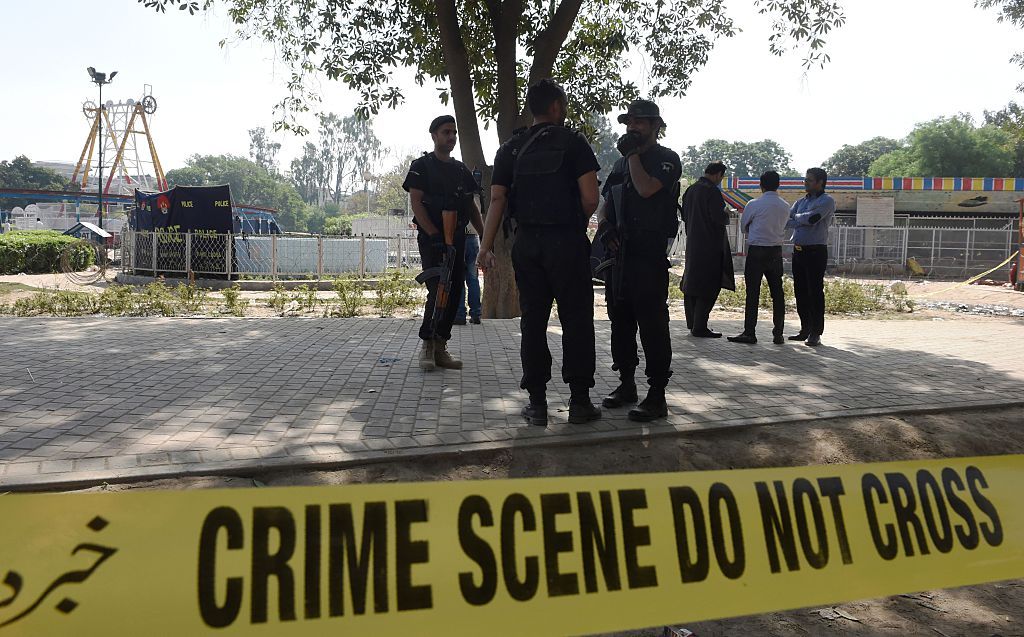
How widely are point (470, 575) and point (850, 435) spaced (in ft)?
10.4

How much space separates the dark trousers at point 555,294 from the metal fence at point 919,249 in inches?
871

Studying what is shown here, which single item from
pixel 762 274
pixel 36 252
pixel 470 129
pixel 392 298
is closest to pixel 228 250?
pixel 36 252

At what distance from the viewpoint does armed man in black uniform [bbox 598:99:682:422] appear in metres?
4.30

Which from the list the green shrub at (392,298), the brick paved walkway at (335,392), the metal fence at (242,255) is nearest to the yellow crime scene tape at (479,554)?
the brick paved walkway at (335,392)

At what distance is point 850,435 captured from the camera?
438 cm

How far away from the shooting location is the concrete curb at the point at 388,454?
3.30 m

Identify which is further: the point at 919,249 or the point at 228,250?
the point at 919,249

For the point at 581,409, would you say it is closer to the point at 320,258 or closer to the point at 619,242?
the point at 619,242

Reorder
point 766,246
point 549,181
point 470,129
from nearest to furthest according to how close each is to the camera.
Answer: point 549,181
point 766,246
point 470,129

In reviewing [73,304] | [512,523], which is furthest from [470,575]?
[73,304]

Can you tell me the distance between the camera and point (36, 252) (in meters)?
22.9

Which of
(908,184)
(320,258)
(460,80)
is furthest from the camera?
(908,184)

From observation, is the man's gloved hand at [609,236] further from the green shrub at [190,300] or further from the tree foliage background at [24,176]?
the tree foliage background at [24,176]

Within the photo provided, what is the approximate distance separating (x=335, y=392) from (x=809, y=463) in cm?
302
